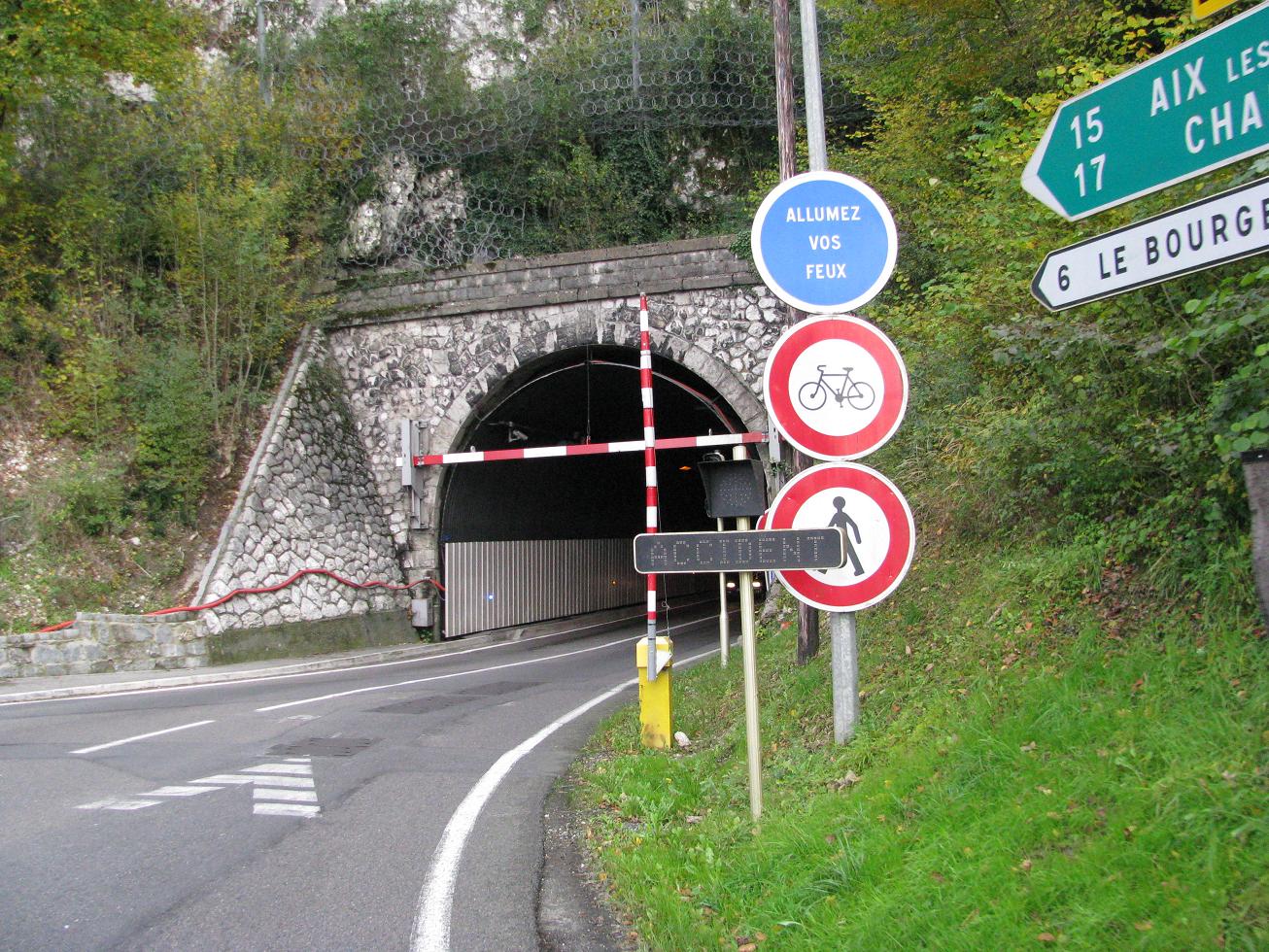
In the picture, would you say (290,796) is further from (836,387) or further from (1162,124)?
(1162,124)

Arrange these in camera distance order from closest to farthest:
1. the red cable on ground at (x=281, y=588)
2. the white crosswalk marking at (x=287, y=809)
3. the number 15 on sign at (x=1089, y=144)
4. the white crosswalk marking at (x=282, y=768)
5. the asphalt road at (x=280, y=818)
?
the number 15 on sign at (x=1089, y=144)
the asphalt road at (x=280, y=818)
the white crosswalk marking at (x=287, y=809)
the white crosswalk marking at (x=282, y=768)
the red cable on ground at (x=281, y=588)

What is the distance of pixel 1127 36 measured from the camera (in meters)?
7.66

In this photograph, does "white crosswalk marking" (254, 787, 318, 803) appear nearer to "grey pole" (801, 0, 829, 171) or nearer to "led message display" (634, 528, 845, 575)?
"led message display" (634, 528, 845, 575)

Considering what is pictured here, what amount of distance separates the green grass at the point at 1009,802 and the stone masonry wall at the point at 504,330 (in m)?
11.6

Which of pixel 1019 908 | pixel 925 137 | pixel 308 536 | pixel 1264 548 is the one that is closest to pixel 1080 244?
pixel 1264 548

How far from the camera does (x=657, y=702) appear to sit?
23.8 ft

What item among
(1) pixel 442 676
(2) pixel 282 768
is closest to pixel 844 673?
(2) pixel 282 768

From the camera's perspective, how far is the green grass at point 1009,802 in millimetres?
2736

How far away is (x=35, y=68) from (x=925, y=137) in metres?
14.0

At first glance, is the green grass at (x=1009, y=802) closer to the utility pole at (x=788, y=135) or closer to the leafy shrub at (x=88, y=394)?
the utility pole at (x=788, y=135)

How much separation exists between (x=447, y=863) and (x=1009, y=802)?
2.82 metres

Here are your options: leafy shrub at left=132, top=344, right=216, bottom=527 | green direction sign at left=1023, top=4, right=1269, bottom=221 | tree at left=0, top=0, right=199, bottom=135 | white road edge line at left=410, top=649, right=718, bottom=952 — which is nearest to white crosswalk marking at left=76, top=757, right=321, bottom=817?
white road edge line at left=410, top=649, right=718, bottom=952

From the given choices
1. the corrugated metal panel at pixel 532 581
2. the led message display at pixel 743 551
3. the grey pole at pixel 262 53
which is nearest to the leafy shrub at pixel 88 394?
the corrugated metal panel at pixel 532 581

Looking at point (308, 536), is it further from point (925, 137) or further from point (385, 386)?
point (925, 137)
